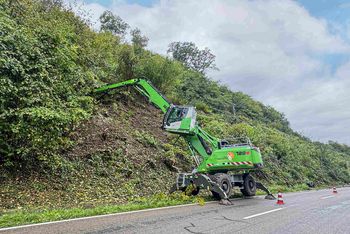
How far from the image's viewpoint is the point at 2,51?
9.70 m

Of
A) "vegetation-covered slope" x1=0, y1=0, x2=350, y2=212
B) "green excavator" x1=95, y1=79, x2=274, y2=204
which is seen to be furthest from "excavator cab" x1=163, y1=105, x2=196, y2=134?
"vegetation-covered slope" x1=0, y1=0, x2=350, y2=212

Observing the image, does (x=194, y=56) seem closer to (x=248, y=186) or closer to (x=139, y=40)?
(x=139, y=40)

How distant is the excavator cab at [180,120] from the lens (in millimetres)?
12164

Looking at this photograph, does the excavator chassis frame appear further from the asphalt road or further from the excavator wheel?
the asphalt road

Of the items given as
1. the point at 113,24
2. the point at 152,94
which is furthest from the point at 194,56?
the point at 152,94

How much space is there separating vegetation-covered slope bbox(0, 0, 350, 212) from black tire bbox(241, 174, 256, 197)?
358 centimetres

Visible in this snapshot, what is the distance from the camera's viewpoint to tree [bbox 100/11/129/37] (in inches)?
1841

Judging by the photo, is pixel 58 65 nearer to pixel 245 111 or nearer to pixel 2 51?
pixel 2 51

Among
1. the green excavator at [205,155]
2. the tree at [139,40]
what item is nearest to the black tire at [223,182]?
the green excavator at [205,155]

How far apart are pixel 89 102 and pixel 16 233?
9.22 m

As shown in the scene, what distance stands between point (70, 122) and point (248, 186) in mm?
7834

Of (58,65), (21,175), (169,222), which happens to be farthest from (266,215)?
(58,65)

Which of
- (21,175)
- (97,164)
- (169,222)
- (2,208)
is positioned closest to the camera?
(169,222)

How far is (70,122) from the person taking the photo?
38.5ft
